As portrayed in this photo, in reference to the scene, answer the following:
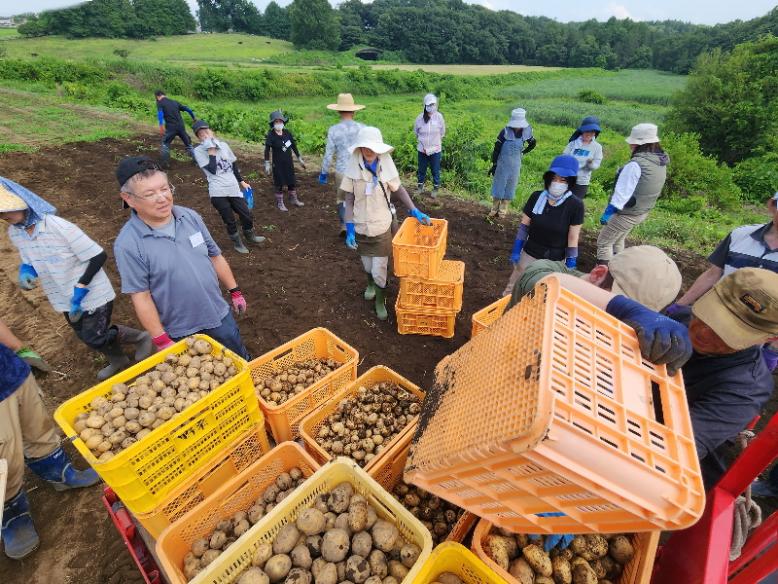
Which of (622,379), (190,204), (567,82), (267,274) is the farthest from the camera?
(567,82)

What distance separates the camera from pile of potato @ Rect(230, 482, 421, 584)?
168cm

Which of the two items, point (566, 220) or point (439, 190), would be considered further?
point (439, 190)

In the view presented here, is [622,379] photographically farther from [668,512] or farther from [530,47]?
[530,47]

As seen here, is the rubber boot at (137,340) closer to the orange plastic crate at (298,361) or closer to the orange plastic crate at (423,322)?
the orange plastic crate at (298,361)

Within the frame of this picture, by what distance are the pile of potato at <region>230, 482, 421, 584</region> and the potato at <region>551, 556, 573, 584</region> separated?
64 cm

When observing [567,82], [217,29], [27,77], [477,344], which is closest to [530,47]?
[567,82]

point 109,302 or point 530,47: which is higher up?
point 530,47

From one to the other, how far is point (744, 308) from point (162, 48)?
56991 mm

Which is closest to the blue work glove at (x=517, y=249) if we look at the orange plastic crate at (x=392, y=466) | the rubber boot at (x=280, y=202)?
the orange plastic crate at (x=392, y=466)

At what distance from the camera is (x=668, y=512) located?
1179 mm

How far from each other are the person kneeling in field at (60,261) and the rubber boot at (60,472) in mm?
1238

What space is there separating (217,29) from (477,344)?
93.3 m

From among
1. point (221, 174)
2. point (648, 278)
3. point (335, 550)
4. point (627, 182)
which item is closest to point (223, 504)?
point (335, 550)

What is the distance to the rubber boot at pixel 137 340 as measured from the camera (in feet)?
13.7
